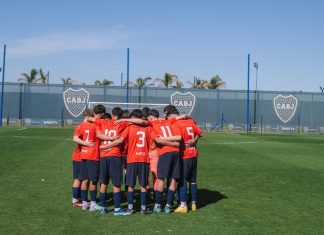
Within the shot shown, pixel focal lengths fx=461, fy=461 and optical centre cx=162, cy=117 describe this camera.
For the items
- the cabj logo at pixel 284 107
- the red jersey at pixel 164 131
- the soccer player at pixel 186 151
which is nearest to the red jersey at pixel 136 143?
the red jersey at pixel 164 131

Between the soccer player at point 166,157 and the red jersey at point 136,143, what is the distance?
24 centimetres

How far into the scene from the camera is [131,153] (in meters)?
7.84

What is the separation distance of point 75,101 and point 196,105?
12.2 metres

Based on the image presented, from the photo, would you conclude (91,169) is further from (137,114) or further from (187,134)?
(187,134)

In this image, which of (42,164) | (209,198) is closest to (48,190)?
(209,198)

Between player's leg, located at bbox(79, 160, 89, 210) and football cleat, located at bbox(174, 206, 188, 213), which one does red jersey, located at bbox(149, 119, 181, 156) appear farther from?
player's leg, located at bbox(79, 160, 89, 210)

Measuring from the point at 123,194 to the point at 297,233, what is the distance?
13.8ft

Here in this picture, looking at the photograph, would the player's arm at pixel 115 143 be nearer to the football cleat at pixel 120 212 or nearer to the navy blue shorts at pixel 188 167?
the football cleat at pixel 120 212

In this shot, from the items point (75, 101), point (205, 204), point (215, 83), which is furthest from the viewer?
point (215, 83)

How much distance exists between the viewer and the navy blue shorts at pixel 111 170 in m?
7.83

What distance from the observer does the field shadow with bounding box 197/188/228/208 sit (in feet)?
30.0

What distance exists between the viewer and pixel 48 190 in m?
9.91

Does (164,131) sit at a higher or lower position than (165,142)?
higher

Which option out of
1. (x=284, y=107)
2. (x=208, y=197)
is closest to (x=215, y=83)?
(x=284, y=107)
